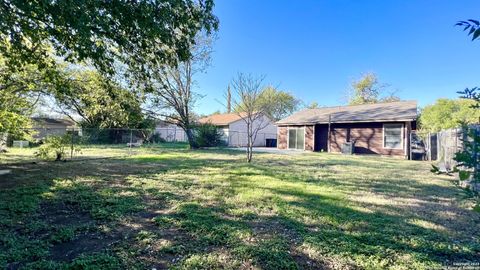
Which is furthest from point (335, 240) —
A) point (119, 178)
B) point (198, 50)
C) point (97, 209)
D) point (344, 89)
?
point (344, 89)

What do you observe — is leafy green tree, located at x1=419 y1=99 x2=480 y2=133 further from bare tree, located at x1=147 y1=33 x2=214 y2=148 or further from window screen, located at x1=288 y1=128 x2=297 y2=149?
bare tree, located at x1=147 y1=33 x2=214 y2=148

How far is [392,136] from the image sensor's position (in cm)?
1639

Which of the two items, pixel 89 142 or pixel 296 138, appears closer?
pixel 89 142

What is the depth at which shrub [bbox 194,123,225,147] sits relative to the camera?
2061 cm

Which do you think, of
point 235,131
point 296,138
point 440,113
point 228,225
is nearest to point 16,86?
point 228,225

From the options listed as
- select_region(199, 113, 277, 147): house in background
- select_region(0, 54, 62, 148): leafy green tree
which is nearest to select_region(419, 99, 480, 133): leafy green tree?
select_region(199, 113, 277, 147): house in background

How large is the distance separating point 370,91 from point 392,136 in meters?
18.9

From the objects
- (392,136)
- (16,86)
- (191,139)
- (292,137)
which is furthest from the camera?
(292,137)

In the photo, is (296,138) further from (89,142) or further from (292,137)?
(89,142)

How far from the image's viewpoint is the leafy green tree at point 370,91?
1284 inches

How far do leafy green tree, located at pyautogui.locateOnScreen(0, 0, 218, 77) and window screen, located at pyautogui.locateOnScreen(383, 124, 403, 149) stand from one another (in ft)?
48.6

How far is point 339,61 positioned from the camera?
26.4 m

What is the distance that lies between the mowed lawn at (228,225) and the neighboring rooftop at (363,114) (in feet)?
35.9

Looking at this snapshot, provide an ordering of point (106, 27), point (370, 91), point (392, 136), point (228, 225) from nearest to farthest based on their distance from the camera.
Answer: point (228, 225), point (106, 27), point (392, 136), point (370, 91)
